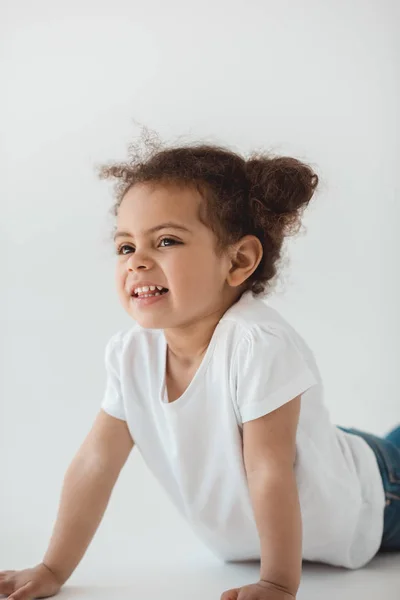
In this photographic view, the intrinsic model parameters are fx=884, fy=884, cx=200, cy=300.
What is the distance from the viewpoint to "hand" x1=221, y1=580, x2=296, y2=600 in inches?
40.2

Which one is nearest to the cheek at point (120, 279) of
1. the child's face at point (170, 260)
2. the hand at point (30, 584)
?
the child's face at point (170, 260)

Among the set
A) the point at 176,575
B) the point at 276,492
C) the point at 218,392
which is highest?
the point at 218,392

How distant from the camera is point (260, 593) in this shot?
1026 mm

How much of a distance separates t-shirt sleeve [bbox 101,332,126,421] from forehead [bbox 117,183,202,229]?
0.22 m

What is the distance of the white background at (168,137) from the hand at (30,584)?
2.29ft

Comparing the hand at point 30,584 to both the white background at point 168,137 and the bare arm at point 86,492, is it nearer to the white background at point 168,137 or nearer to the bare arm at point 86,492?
the bare arm at point 86,492

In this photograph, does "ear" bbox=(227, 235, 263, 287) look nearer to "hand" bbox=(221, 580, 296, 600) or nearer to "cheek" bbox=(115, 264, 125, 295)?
"cheek" bbox=(115, 264, 125, 295)

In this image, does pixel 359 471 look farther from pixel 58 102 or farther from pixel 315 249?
pixel 58 102

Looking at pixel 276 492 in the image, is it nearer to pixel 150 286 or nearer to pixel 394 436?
pixel 150 286

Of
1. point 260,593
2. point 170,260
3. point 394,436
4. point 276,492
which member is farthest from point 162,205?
point 394,436

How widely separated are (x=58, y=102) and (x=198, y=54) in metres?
0.38

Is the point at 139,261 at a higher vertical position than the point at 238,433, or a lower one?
higher

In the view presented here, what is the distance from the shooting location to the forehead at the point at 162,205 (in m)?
1.20

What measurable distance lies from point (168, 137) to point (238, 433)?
3.19ft
